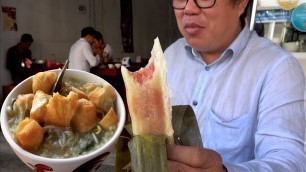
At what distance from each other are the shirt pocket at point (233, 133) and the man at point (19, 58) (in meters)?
5.27

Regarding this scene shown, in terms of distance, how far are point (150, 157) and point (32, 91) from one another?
31 cm

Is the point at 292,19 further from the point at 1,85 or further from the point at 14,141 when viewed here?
the point at 1,85

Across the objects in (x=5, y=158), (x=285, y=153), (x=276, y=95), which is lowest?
(x=5, y=158)

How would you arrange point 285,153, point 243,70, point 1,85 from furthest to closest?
point 1,85 < point 243,70 < point 285,153

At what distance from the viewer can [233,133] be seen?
3.40 ft

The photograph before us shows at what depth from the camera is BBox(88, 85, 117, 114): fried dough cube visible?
64 centimetres

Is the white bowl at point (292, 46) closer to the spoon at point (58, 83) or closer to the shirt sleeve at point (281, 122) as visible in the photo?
the shirt sleeve at point (281, 122)

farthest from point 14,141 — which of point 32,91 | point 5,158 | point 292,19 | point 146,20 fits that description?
point 146,20

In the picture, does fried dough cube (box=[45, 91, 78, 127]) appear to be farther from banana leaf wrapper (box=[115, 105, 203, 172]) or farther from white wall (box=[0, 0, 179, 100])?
white wall (box=[0, 0, 179, 100])

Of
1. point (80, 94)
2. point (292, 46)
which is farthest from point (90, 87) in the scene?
point (292, 46)

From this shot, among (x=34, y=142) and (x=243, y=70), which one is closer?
(x=34, y=142)

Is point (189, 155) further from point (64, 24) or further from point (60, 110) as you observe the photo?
point (64, 24)

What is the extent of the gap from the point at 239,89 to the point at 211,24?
24 centimetres

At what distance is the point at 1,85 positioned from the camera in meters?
5.86
